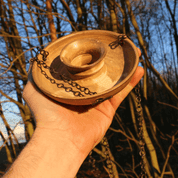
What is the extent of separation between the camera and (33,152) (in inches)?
49.9

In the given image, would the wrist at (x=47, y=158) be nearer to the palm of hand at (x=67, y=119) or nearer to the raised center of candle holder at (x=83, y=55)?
the palm of hand at (x=67, y=119)

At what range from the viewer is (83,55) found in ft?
5.29

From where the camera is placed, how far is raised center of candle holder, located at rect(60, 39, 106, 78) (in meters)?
1.40

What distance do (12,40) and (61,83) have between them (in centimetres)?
384

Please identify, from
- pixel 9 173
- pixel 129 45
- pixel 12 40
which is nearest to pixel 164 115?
pixel 12 40

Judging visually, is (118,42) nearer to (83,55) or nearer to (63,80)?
(83,55)

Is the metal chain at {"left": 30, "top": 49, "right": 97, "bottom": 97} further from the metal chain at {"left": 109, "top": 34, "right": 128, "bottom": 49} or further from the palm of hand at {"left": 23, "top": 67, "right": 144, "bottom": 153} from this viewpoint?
the metal chain at {"left": 109, "top": 34, "right": 128, "bottom": 49}

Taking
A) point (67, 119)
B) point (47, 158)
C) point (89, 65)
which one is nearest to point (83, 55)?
point (89, 65)

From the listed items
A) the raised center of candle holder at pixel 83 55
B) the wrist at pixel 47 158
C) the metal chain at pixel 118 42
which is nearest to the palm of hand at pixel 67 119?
the wrist at pixel 47 158

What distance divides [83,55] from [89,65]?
286mm

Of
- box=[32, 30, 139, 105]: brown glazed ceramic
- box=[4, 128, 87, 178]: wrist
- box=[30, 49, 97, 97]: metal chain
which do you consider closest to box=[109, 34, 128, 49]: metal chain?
box=[32, 30, 139, 105]: brown glazed ceramic

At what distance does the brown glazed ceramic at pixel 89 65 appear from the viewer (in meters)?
1.36

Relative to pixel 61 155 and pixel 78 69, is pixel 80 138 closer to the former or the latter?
pixel 61 155

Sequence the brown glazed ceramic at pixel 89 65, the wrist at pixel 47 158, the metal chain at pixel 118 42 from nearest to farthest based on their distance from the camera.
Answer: the wrist at pixel 47 158
the brown glazed ceramic at pixel 89 65
the metal chain at pixel 118 42
